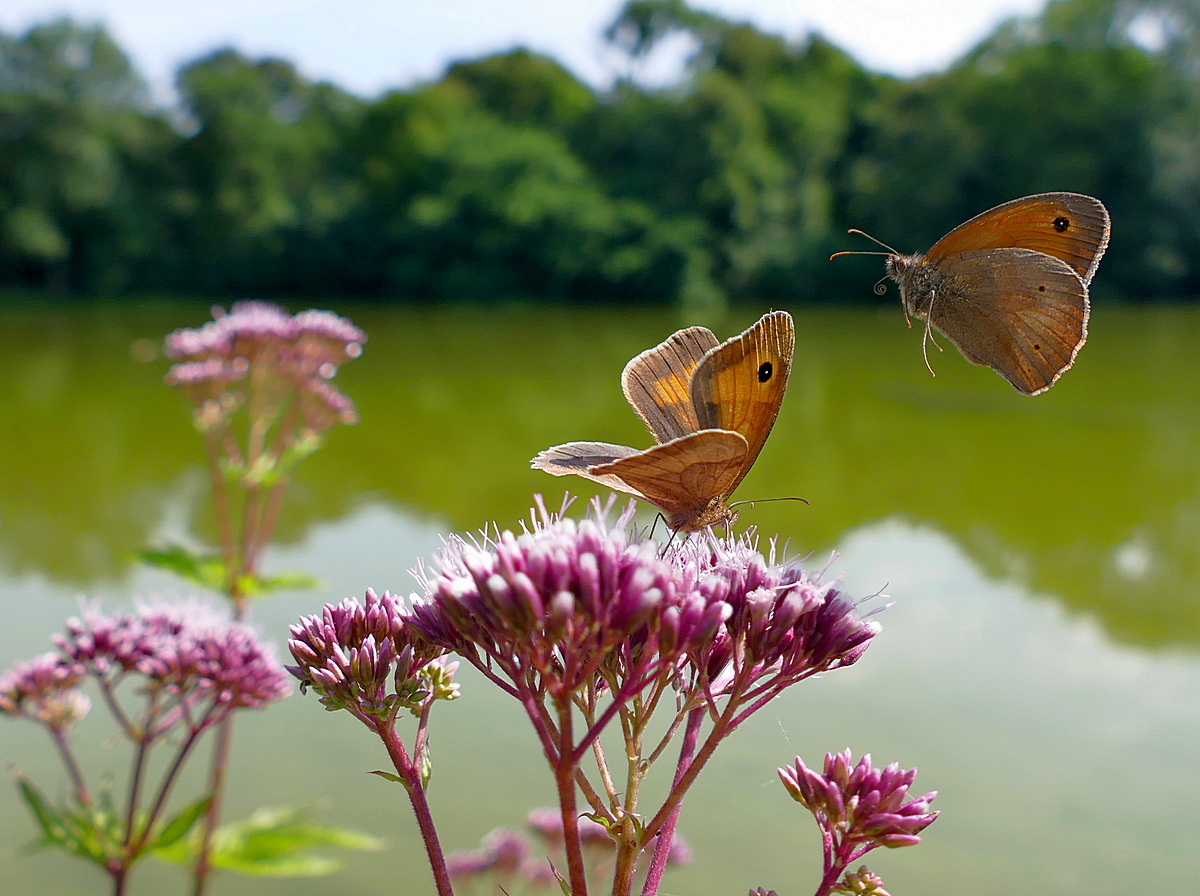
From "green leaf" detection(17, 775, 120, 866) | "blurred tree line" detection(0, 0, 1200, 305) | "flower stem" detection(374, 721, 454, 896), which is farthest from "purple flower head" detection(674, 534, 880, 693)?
"blurred tree line" detection(0, 0, 1200, 305)

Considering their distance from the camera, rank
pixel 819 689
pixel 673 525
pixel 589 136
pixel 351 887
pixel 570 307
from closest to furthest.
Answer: pixel 673 525
pixel 351 887
pixel 819 689
pixel 570 307
pixel 589 136

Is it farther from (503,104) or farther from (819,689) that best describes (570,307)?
(819,689)

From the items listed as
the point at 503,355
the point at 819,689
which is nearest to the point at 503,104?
the point at 503,355

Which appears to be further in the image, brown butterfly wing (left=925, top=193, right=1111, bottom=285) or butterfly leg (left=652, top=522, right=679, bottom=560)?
brown butterfly wing (left=925, top=193, right=1111, bottom=285)

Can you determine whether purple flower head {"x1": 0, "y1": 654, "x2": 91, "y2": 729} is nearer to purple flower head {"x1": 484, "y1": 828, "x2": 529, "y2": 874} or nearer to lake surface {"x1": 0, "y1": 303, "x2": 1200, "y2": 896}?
lake surface {"x1": 0, "y1": 303, "x2": 1200, "y2": 896}

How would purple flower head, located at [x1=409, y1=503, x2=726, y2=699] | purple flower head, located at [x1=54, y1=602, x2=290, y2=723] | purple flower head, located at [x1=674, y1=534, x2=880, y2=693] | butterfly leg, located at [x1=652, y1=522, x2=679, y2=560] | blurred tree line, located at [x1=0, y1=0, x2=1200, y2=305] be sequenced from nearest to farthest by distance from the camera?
purple flower head, located at [x1=409, y1=503, x2=726, y2=699], purple flower head, located at [x1=674, y1=534, x2=880, y2=693], butterfly leg, located at [x1=652, y1=522, x2=679, y2=560], purple flower head, located at [x1=54, y1=602, x2=290, y2=723], blurred tree line, located at [x1=0, y1=0, x2=1200, y2=305]

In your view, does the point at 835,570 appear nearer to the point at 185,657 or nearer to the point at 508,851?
the point at 508,851
